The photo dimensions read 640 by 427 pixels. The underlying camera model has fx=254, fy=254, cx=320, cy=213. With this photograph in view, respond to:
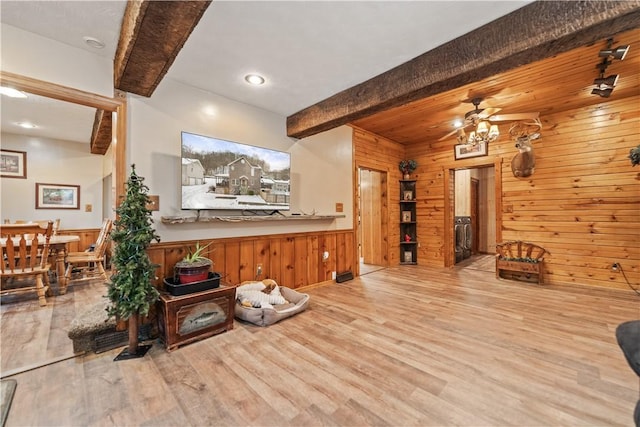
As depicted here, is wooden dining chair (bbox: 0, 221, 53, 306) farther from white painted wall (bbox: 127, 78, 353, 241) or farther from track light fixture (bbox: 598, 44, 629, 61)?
track light fixture (bbox: 598, 44, 629, 61)

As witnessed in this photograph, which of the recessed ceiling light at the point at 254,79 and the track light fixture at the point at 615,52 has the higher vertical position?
the track light fixture at the point at 615,52

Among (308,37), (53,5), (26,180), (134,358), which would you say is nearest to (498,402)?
(134,358)

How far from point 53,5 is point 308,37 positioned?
1726 mm

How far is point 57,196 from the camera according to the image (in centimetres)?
508

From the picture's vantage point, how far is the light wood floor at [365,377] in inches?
55.5

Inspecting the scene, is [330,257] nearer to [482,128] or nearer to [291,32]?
[482,128]

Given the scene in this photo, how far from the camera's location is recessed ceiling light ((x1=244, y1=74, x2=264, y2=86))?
254 cm

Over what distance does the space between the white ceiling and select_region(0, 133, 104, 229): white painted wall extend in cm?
445

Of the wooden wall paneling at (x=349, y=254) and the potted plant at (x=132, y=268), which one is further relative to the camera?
the wooden wall paneling at (x=349, y=254)

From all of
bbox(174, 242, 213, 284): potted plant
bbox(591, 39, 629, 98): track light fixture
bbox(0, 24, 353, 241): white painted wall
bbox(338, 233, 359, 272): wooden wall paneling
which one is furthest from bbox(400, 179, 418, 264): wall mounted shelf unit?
bbox(174, 242, 213, 284): potted plant

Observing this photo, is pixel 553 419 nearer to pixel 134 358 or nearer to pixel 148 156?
pixel 134 358

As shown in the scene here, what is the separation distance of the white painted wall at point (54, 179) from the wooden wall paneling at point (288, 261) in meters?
4.80

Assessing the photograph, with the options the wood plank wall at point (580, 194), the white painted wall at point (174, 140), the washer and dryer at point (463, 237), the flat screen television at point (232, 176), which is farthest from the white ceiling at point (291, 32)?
the washer and dryer at point (463, 237)

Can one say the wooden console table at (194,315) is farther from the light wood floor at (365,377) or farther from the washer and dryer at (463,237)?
the washer and dryer at (463,237)
